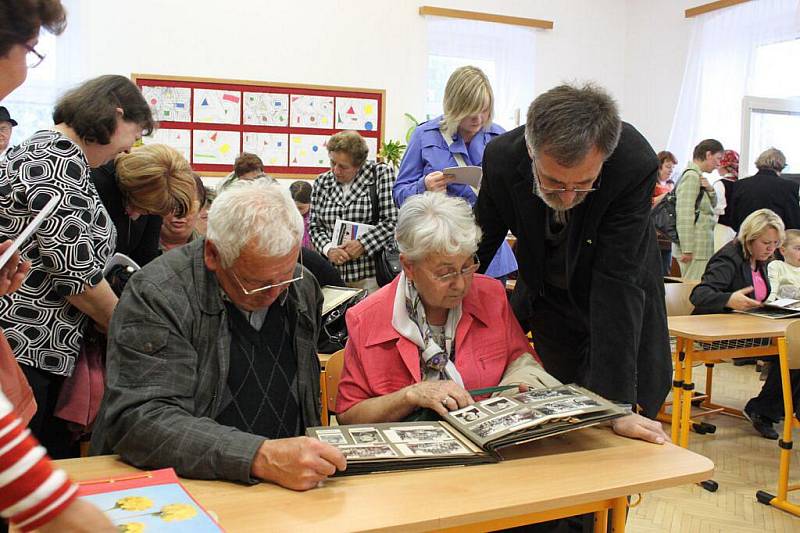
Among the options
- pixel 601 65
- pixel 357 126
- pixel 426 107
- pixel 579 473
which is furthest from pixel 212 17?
pixel 579 473

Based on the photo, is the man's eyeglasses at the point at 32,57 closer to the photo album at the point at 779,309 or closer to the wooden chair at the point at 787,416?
the wooden chair at the point at 787,416

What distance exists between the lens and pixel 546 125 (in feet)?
5.69

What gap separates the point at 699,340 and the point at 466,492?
267cm

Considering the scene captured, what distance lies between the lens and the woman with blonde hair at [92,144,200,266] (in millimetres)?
2348

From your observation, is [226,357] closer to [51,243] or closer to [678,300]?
[51,243]

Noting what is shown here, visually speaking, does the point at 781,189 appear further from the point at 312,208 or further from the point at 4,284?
the point at 4,284

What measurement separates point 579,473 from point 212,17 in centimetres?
646

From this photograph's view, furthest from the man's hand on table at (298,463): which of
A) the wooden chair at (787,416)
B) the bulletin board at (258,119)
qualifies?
the bulletin board at (258,119)

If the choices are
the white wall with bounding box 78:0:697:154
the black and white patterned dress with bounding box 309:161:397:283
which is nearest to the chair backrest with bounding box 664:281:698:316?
the black and white patterned dress with bounding box 309:161:397:283

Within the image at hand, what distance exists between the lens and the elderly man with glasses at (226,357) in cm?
149

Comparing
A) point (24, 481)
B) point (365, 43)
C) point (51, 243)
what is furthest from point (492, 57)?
point (24, 481)

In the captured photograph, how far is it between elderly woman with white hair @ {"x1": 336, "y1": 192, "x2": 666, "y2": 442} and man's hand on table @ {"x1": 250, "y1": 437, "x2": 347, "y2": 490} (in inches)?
17.8

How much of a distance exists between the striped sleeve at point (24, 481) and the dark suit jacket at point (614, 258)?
1505 millimetres

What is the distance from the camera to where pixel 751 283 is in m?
4.84
